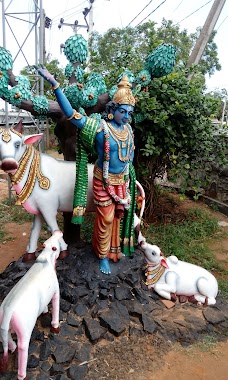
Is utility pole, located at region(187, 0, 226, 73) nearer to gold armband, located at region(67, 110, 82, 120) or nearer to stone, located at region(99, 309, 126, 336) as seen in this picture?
gold armband, located at region(67, 110, 82, 120)

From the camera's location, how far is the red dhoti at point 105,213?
2906mm

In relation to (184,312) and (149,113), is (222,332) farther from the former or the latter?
(149,113)

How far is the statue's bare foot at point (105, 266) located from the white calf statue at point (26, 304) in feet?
2.26

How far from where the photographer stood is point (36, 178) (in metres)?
2.98

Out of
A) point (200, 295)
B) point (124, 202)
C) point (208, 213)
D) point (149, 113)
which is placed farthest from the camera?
point (208, 213)

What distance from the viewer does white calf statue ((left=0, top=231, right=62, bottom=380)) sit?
197 cm

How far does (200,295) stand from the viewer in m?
3.15

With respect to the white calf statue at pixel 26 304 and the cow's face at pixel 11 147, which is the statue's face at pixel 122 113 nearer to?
the cow's face at pixel 11 147

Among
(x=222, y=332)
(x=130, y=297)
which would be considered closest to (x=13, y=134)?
(x=130, y=297)

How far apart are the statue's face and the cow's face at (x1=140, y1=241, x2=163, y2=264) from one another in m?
1.21

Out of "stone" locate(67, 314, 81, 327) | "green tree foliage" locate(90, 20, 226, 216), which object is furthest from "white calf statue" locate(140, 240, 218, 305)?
"green tree foliage" locate(90, 20, 226, 216)

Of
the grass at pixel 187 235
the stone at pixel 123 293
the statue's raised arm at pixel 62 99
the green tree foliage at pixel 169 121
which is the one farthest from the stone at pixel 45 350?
the green tree foliage at pixel 169 121

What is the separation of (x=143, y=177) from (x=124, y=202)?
2434 millimetres

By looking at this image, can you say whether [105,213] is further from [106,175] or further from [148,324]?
[148,324]
